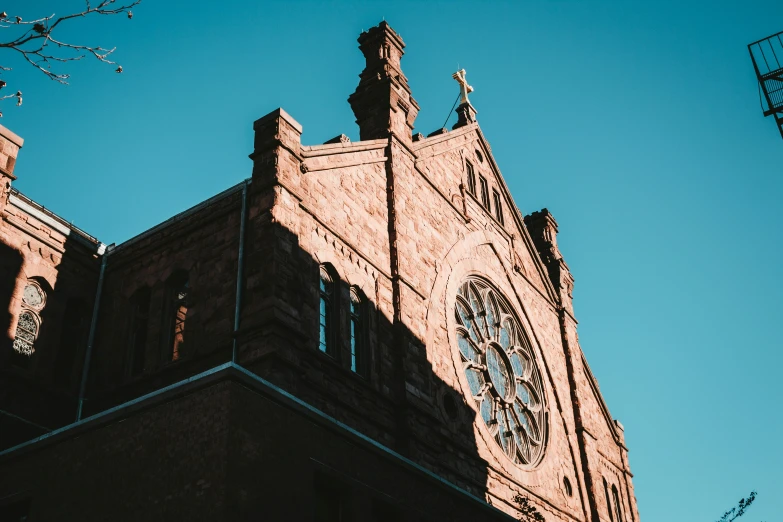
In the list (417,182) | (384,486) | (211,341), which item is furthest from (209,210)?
(384,486)

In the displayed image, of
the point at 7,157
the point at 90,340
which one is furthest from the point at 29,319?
the point at 7,157

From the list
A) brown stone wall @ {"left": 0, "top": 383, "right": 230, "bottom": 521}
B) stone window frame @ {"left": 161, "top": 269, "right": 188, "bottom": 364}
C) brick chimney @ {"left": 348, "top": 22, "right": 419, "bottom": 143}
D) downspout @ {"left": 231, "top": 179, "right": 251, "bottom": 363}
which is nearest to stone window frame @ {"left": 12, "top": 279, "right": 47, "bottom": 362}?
stone window frame @ {"left": 161, "top": 269, "right": 188, "bottom": 364}

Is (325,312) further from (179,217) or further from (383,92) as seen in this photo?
(383,92)

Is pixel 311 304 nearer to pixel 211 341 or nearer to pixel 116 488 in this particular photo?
pixel 211 341

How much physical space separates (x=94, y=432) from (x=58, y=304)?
27.0 ft

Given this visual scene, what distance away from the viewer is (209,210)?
66.5 ft

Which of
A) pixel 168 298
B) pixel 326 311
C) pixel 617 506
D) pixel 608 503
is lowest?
pixel 608 503

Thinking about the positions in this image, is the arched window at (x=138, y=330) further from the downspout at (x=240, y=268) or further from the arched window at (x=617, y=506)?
the arched window at (x=617, y=506)

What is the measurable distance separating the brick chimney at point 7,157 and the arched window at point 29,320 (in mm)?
2565

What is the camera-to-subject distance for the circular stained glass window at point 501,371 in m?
24.3

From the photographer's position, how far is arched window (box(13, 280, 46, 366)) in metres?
19.8

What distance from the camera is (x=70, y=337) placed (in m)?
21.2

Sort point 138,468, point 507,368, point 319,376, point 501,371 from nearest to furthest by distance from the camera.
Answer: point 138,468 → point 319,376 → point 501,371 → point 507,368

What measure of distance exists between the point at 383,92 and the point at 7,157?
10605mm
